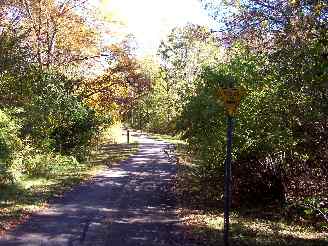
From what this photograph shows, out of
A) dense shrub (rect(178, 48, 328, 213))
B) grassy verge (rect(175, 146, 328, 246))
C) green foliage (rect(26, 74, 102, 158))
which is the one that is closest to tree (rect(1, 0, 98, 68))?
green foliage (rect(26, 74, 102, 158))

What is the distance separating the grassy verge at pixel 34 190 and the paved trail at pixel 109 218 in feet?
1.48

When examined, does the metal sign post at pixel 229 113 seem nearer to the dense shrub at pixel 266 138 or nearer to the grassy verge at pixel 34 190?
the dense shrub at pixel 266 138

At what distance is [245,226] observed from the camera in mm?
12844

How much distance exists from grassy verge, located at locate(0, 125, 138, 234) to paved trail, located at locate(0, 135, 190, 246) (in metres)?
0.45

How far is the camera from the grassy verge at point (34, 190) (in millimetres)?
14023

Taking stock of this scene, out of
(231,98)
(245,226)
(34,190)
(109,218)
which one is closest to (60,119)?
(34,190)

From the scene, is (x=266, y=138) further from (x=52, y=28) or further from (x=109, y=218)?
(x=52, y=28)

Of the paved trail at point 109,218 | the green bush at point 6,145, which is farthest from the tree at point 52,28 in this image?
the paved trail at point 109,218

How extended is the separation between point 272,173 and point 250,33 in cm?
593

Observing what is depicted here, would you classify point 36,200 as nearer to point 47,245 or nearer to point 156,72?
point 47,245

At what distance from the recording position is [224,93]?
33.9 feet

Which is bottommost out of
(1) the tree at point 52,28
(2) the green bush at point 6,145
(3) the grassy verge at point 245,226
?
(3) the grassy verge at point 245,226

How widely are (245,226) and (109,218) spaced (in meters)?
3.69

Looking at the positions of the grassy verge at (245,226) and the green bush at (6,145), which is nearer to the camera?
the grassy verge at (245,226)
